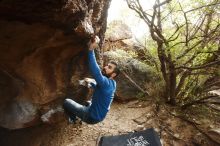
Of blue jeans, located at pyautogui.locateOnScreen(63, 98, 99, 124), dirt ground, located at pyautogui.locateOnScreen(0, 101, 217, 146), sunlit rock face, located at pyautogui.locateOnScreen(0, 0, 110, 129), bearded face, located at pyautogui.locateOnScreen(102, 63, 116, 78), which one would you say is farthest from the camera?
dirt ground, located at pyautogui.locateOnScreen(0, 101, 217, 146)

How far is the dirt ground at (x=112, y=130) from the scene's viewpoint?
19.4ft

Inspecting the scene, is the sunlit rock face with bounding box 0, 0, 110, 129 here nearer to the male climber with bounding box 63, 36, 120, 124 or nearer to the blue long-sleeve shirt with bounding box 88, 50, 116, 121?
the male climber with bounding box 63, 36, 120, 124

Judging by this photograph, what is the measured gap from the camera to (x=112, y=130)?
661 cm

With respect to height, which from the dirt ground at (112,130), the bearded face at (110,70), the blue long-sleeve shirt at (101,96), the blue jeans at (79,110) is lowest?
the dirt ground at (112,130)

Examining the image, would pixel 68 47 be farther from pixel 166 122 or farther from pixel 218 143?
pixel 218 143

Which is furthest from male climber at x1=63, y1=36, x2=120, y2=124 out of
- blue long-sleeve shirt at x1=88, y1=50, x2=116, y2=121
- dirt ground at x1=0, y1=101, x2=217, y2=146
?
dirt ground at x1=0, y1=101, x2=217, y2=146

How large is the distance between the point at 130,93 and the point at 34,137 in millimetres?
3162

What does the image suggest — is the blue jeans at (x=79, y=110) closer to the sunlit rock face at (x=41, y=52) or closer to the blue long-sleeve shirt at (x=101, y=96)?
the blue long-sleeve shirt at (x=101, y=96)

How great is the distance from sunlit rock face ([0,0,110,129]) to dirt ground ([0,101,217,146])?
45 centimetres

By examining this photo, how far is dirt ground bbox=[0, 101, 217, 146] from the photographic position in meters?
5.90

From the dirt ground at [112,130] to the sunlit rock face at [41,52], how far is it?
0.45 metres

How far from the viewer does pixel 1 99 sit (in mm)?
5547

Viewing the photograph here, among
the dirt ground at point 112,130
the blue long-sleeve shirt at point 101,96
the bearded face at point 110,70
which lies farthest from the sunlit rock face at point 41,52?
the blue long-sleeve shirt at point 101,96

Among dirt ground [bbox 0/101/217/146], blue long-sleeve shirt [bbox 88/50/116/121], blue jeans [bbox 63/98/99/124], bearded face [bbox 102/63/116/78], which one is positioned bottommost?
dirt ground [bbox 0/101/217/146]
